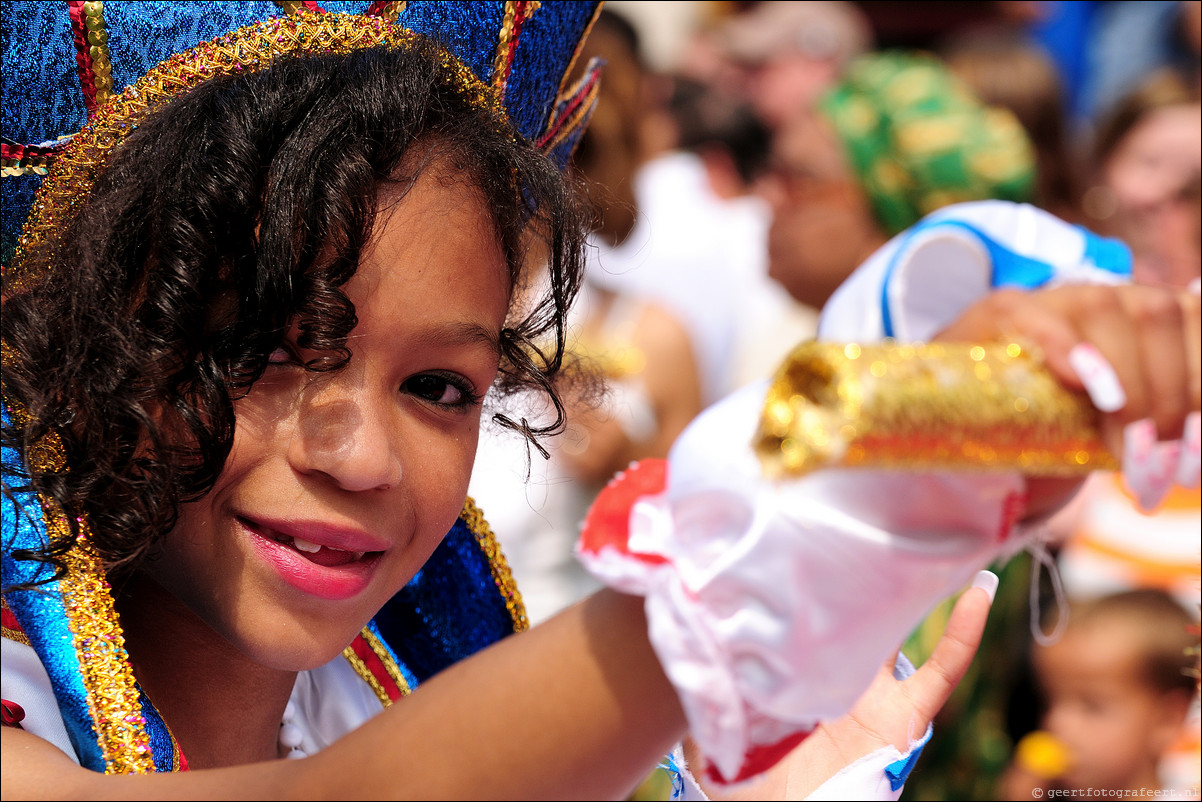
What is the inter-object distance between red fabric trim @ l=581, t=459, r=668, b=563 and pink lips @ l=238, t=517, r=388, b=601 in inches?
12.8

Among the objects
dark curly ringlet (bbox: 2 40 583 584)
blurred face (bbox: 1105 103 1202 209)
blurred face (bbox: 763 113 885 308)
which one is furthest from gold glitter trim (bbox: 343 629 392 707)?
blurred face (bbox: 1105 103 1202 209)

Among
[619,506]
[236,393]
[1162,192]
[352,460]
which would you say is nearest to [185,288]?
→ [236,393]

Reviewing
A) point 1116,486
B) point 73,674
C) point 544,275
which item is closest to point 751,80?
point 1116,486

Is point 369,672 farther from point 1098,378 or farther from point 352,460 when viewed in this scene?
point 1098,378

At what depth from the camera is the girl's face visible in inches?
39.1

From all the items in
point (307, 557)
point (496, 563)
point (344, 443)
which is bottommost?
point (496, 563)

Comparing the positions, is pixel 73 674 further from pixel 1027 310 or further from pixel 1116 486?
pixel 1116 486

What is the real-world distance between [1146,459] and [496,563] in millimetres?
915

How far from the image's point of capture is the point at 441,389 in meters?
1.10

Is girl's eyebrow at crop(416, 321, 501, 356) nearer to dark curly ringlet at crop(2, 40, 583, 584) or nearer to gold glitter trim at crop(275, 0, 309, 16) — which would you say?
dark curly ringlet at crop(2, 40, 583, 584)

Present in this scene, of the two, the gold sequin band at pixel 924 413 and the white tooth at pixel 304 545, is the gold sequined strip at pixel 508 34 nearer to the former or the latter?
the white tooth at pixel 304 545

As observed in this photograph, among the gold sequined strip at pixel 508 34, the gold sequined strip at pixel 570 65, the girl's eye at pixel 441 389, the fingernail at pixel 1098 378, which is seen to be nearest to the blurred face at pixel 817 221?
the gold sequined strip at pixel 570 65

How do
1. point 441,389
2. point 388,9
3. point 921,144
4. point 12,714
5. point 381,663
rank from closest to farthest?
point 12,714, point 441,389, point 388,9, point 381,663, point 921,144

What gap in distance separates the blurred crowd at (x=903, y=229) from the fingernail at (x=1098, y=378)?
45.6 inches
